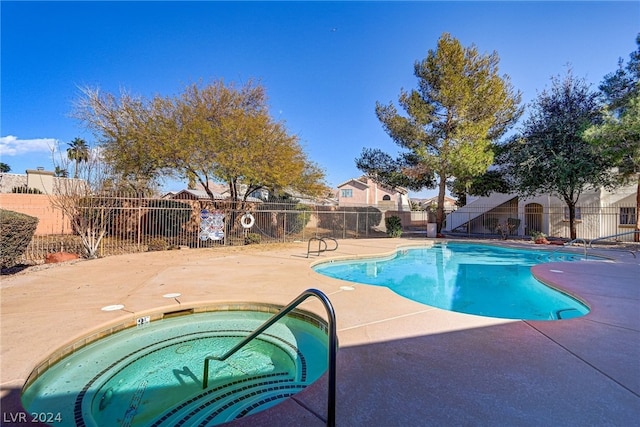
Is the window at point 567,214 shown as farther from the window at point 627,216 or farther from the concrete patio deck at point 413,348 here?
the concrete patio deck at point 413,348

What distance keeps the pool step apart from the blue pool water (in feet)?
12.8

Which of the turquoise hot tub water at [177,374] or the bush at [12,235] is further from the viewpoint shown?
the bush at [12,235]

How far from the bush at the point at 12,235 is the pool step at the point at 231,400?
21.4 ft

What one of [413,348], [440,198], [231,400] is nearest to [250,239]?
[231,400]

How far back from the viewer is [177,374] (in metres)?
3.18

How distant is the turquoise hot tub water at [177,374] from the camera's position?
256 centimetres

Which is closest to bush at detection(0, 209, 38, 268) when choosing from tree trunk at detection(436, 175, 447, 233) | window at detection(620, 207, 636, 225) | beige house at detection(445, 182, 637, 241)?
tree trunk at detection(436, 175, 447, 233)

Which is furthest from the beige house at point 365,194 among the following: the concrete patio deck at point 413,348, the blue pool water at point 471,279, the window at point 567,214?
the concrete patio deck at point 413,348

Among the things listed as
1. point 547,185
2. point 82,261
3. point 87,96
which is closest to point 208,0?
point 87,96

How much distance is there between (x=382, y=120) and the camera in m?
17.1

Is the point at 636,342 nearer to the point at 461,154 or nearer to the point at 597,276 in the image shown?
the point at 597,276

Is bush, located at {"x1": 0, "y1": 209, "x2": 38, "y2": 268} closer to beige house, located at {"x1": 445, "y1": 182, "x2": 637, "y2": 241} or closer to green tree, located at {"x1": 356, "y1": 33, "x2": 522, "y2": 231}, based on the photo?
green tree, located at {"x1": 356, "y1": 33, "x2": 522, "y2": 231}

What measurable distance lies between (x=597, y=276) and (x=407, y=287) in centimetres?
409

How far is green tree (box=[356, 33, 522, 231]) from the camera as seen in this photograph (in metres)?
14.6
